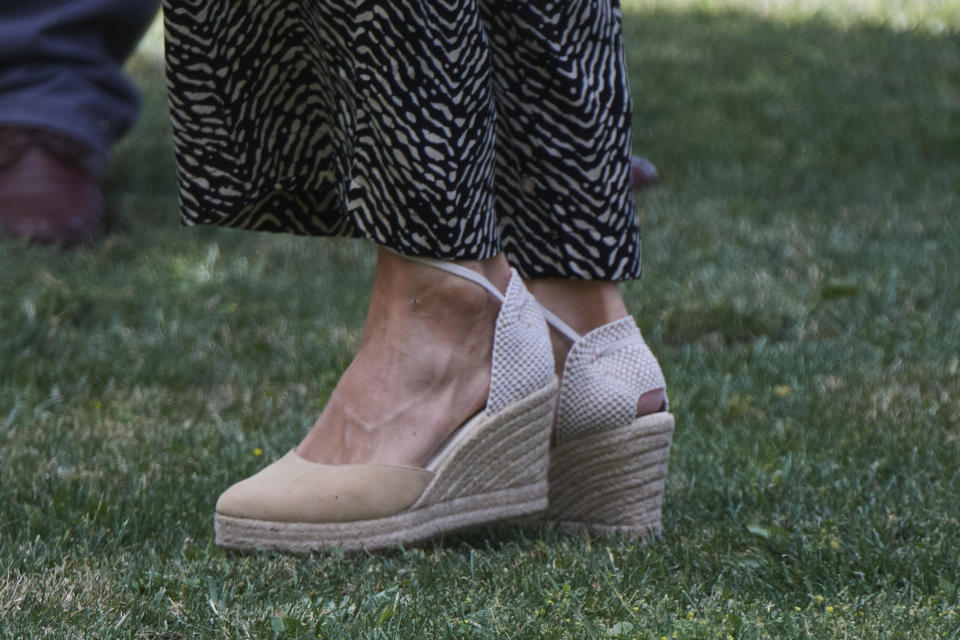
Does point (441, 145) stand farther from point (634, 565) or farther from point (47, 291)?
point (47, 291)

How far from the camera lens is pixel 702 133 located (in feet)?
16.4

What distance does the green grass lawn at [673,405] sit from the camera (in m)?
1.34

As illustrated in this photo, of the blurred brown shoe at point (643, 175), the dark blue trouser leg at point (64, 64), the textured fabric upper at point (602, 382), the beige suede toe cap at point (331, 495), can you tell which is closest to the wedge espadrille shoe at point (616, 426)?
the textured fabric upper at point (602, 382)

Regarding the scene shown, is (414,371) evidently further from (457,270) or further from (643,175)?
(643,175)

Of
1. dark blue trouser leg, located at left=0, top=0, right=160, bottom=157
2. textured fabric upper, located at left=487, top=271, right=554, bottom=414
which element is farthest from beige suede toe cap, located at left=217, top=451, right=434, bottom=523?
dark blue trouser leg, located at left=0, top=0, right=160, bottom=157

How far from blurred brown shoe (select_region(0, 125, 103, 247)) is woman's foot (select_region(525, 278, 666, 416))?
2.22 metres

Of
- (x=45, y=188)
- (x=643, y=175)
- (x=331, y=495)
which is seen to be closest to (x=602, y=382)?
(x=331, y=495)

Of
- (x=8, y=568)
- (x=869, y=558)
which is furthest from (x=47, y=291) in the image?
(x=869, y=558)

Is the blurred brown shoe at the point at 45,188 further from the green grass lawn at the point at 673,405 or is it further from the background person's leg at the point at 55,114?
the green grass lawn at the point at 673,405

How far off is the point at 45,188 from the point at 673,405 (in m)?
2.07

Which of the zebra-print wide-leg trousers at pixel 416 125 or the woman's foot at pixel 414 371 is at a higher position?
the zebra-print wide-leg trousers at pixel 416 125

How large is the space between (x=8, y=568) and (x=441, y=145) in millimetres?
675

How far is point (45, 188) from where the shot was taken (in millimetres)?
3541

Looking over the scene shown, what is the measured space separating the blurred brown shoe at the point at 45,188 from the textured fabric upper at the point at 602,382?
2.26 meters
